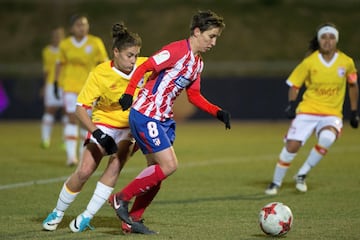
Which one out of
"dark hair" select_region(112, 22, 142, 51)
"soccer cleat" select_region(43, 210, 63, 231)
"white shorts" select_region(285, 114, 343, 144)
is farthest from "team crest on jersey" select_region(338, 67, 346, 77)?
"soccer cleat" select_region(43, 210, 63, 231)

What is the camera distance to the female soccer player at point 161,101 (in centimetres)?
658

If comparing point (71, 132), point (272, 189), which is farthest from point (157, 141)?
point (71, 132)

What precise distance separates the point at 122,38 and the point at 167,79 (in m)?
0.53

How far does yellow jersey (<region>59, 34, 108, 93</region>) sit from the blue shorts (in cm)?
583

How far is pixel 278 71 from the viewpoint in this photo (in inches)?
1032

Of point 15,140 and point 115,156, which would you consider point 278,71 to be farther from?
point 115,156

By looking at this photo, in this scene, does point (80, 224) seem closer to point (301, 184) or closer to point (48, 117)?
point (301, 184)

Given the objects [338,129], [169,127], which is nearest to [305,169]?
[338,129]

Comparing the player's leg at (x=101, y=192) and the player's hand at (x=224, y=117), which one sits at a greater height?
the player's hand at (x=224, y=117)

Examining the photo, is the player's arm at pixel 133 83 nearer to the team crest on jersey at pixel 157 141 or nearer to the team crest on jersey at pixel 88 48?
the team crest on jersey at pixel 157 141

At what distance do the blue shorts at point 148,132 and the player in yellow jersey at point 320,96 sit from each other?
3.20m

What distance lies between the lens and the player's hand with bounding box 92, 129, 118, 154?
6395 mm

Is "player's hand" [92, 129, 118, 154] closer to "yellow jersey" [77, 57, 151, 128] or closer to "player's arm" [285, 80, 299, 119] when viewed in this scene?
"yellow jersey" [77, 57, 151, 128]

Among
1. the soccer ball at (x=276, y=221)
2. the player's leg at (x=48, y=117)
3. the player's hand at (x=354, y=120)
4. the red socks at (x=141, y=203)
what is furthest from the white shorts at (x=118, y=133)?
the player's leg at (x=48, y=117)
